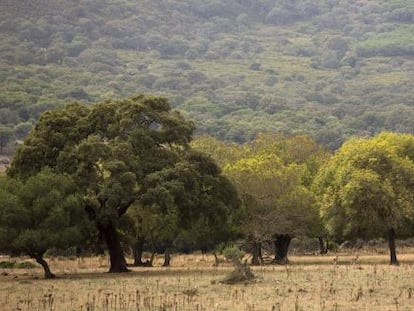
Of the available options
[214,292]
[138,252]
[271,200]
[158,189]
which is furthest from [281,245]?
[214,292]

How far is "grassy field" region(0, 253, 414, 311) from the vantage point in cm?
3123

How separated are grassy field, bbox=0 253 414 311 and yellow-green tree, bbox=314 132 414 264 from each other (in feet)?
25.9

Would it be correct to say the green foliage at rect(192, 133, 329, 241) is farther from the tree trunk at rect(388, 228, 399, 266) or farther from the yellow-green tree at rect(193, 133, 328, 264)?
the tree trunk at rect(388, 228, 399, 266)

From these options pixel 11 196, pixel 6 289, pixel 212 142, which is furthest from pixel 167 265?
pixel 212 142

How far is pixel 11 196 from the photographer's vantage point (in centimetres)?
4672

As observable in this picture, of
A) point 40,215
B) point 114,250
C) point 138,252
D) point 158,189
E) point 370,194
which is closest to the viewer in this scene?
point 40,215

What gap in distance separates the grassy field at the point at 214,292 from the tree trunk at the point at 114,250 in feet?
12.7

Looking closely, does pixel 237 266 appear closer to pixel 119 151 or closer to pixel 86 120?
pixel 119 151

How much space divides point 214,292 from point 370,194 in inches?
886

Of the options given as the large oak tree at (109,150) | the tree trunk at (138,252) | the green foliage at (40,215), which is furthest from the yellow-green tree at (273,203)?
the green foliage at (40,215)

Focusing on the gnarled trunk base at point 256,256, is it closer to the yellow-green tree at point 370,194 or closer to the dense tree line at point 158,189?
the dense tree line at point 158,189

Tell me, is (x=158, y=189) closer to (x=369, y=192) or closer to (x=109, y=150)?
(x=109, y=150)

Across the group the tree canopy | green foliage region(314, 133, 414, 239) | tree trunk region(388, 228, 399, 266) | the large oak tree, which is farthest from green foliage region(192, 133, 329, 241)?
the tree canopy

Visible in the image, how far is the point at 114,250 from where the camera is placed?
53.3 meters
